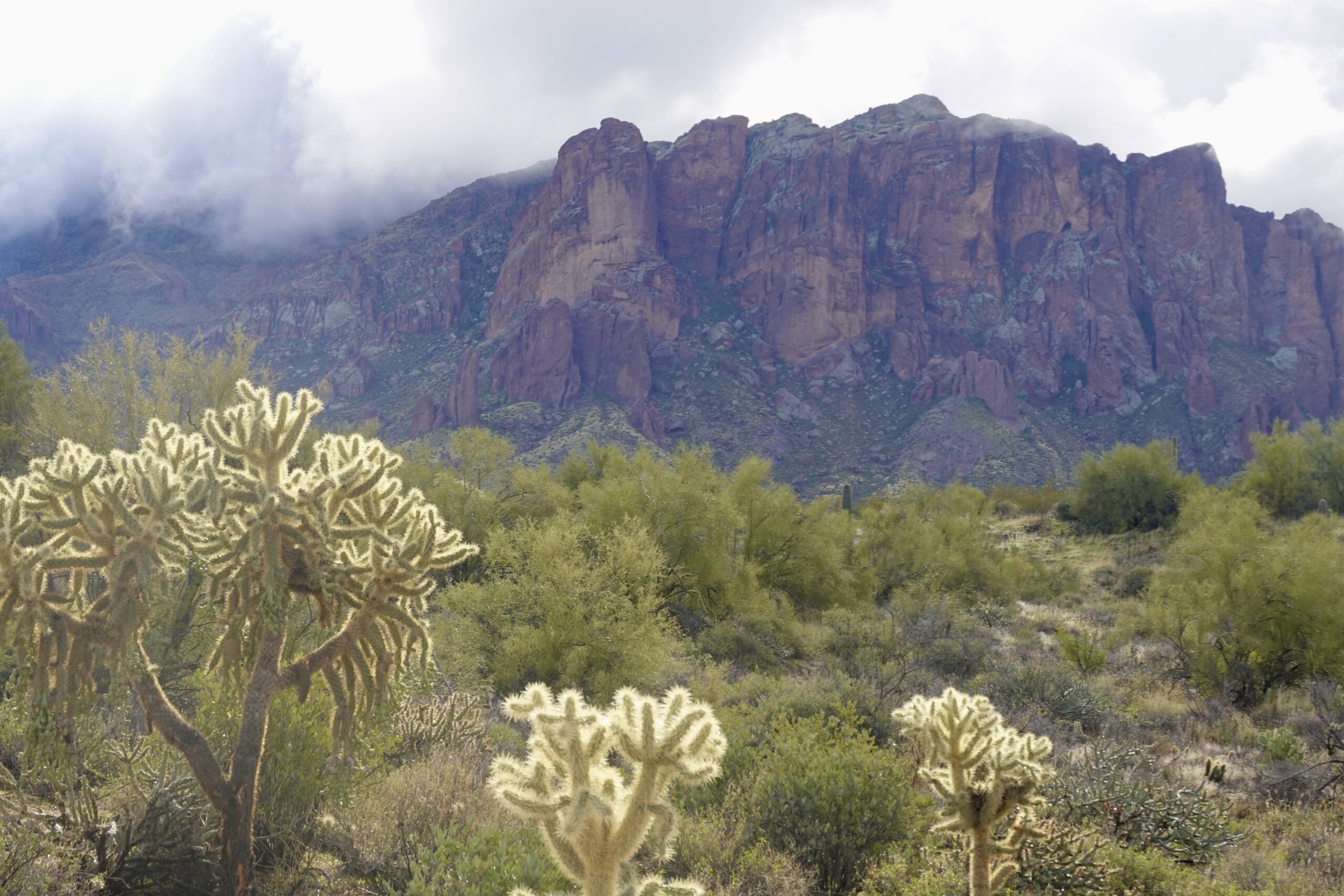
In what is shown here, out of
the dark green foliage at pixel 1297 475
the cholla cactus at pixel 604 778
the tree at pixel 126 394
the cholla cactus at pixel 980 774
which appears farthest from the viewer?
the dark green foliage at pixel 1297 475

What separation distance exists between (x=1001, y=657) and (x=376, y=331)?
104404mm

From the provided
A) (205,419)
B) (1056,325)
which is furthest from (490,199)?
(205,419)

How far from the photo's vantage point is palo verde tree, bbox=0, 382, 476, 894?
3449 mm

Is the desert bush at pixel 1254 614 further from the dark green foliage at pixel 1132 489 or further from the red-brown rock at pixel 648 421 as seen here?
the red-brown rock at pixel 648 421

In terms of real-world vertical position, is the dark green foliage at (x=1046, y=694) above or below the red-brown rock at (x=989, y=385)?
below

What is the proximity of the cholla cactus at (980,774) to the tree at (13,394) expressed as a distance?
1817 centimetres

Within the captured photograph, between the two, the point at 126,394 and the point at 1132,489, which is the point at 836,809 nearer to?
the point at 126,394

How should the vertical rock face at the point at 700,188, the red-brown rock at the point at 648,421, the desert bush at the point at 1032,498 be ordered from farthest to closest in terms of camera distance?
1. the vertical rock face at the point at 700,188
2. the red-brown rock at the point at 648,421
3. the desert bush at the point at 1032,498

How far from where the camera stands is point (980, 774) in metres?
3.44

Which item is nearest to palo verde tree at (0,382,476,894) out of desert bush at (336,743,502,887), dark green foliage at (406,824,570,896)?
dark green foliage at (406,824,570,896)

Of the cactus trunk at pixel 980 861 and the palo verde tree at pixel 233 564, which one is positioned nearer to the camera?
the cactus trunk at pixel 980 861

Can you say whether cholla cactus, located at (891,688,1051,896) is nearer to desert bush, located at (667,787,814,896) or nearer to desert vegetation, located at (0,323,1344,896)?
desert vegetation, located at (0,323,1344,896)

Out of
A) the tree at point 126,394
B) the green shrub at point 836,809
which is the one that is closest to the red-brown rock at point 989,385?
the tree at point 126,394

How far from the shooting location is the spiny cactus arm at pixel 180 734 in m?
3.74
